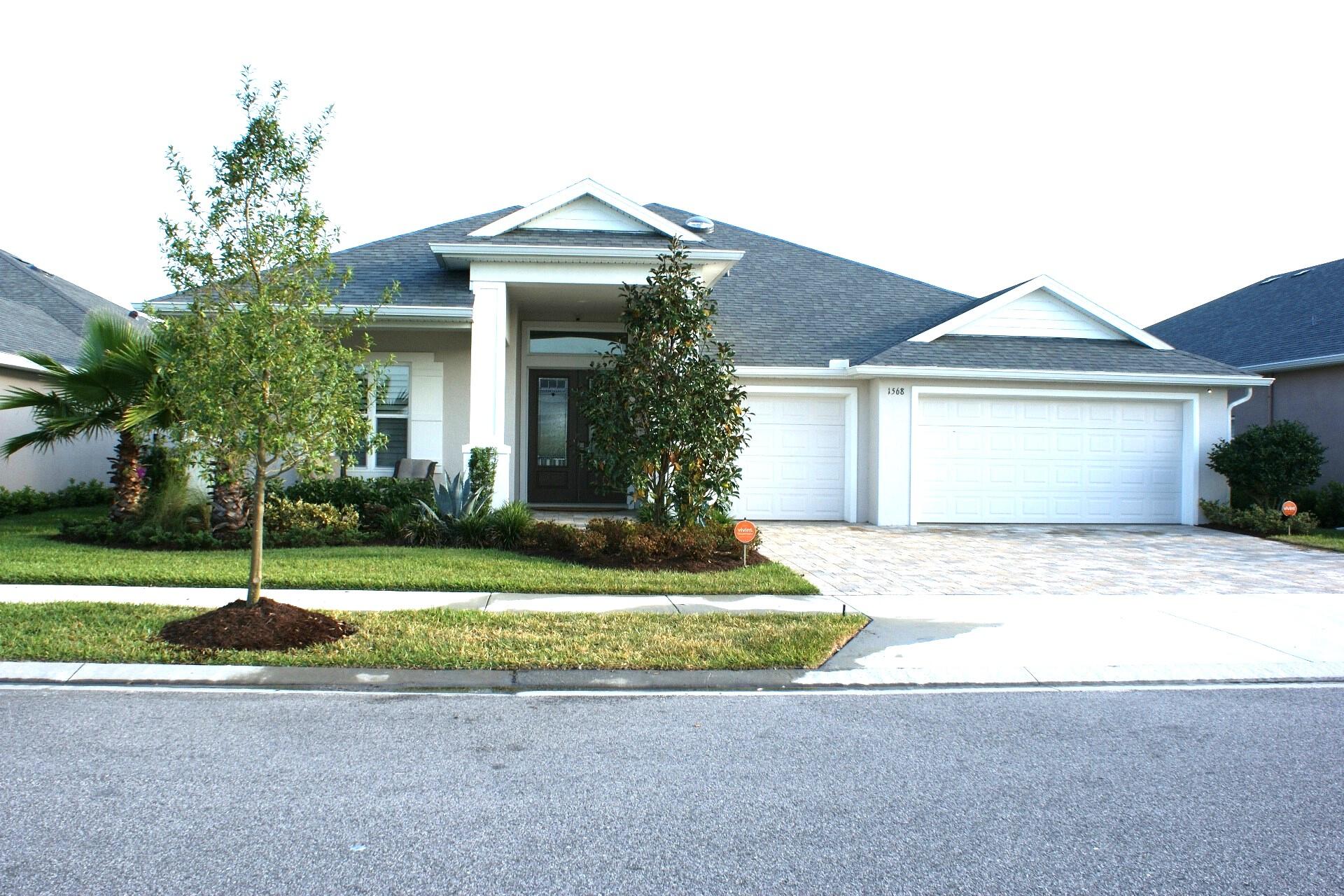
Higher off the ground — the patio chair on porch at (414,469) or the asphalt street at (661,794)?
the patio chair on porch at (414,469)

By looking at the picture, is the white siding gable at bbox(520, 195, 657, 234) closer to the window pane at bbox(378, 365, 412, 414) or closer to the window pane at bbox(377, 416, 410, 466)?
the window pane at bbox(378, 365, 412, 414)

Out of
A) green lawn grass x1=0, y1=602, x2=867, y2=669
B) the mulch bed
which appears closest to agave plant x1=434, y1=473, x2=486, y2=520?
green lawn grass x1=0, y1=602, x2=867, y2=669

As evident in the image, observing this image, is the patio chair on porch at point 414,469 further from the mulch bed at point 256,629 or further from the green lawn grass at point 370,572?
the mulch bed at point 256,629

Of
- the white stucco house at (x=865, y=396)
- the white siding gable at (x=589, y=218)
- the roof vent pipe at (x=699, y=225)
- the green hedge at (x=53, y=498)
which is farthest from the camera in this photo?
the roof vent pipe at (x=699, y=225)

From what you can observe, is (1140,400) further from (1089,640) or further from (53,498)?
(53,498)

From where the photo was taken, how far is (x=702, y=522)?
12047 mm

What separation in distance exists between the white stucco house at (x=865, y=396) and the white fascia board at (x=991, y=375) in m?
0.04

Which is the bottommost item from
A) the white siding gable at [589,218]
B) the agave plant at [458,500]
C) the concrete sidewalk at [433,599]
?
the concrete sidewalk at [433,599]

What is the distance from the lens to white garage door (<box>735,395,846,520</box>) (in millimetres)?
16469

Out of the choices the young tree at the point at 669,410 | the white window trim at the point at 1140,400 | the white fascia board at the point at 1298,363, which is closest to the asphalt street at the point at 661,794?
the young tree at the point at 669,410

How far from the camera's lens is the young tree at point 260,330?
716 cm

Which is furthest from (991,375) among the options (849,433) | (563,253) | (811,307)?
(563,253)

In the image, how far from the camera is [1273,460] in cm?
1573

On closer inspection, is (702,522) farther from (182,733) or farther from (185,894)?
(185,894)
